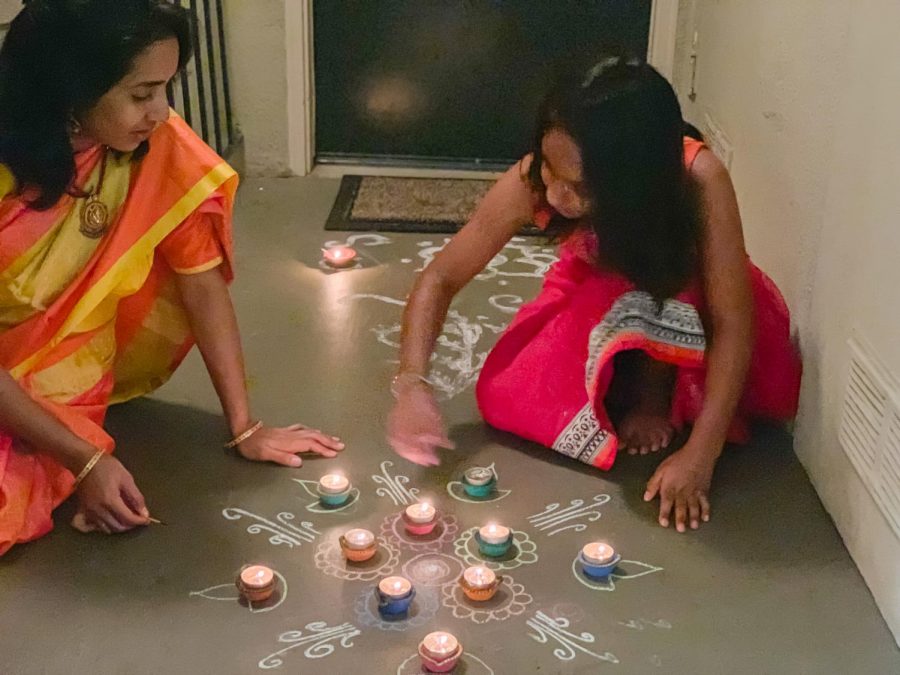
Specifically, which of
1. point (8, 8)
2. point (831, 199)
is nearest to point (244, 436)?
point (8, 8)

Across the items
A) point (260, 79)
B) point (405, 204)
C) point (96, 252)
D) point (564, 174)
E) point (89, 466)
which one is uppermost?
point (564, 174)

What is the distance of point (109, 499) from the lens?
50.2 inches

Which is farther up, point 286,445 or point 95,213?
point 95,213

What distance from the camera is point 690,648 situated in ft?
3.67

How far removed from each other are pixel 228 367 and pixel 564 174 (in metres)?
0.58

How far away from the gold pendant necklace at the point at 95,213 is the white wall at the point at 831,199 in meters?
1.01

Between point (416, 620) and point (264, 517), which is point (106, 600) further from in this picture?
point (416, 620)

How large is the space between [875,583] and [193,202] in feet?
3.32

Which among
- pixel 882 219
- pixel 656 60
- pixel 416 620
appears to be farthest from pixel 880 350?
pixel 656 60

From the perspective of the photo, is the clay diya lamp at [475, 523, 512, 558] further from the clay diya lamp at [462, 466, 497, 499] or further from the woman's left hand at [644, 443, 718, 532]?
the woman's left hand at [644, 443, 718, 532]

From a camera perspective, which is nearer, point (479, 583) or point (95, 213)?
point (479, 583)

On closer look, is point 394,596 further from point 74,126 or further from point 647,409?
point 74,126

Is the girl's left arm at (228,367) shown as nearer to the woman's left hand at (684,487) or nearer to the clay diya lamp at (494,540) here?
the clay diya lamp at (494,540)

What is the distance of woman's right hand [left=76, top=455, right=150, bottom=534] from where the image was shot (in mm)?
1275
